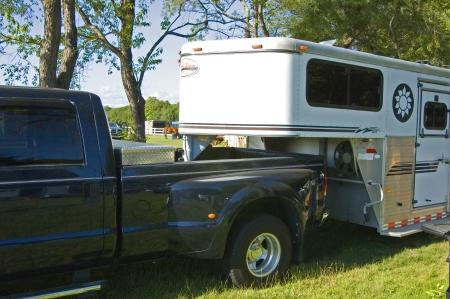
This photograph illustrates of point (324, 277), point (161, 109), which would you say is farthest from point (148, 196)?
point (161, 109)

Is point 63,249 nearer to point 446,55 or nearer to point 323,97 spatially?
point 323,97

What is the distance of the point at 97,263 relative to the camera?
428 centimetres

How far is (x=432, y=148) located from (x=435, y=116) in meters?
0.49

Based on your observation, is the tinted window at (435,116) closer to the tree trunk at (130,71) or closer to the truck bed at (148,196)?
the truck bed at (148,196)

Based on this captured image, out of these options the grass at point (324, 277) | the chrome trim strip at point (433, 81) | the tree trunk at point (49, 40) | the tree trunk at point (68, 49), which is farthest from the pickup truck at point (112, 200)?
the tree trunk at point (68, 49)

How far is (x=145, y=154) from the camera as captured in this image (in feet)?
15.4

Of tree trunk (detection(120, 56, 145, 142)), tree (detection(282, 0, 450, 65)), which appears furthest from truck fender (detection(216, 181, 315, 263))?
tree (detection(282, 0, 450, 65))

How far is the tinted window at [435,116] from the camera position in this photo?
25.8 feet

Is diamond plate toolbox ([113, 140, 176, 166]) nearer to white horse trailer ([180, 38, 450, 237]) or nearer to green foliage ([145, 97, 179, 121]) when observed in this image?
white horse trailer ([180, 38, 450, 237])

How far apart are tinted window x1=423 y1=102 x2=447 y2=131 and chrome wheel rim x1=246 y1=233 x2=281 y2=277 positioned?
372 cm

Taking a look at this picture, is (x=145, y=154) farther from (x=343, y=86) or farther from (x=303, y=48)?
(x=343, y=86)

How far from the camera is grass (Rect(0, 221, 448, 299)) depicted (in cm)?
502

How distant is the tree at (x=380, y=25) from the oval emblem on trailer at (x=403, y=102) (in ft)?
35.0

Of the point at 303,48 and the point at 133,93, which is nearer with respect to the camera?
the point at 303,48
